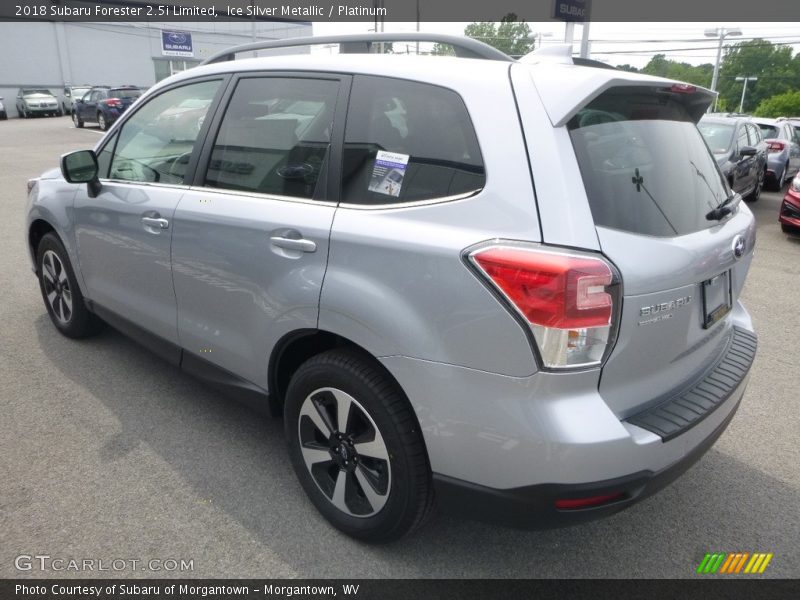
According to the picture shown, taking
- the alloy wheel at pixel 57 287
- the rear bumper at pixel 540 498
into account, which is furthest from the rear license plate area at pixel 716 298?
the alloy wheel at pixel 57 287

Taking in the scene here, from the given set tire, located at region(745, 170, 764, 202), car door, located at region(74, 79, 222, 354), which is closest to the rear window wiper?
car door, located at region(74, 79, 222, 354)

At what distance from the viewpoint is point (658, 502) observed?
2.84m

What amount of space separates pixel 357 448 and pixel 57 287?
120 inches

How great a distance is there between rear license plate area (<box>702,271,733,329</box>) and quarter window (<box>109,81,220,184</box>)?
241cm

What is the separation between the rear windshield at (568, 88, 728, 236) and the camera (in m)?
2.02

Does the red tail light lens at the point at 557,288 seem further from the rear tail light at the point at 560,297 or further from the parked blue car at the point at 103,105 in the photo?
the parked blue car at the point at 103,105

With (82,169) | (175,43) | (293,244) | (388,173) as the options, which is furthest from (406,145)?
(175,43)

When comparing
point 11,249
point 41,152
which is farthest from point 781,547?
point 41,152

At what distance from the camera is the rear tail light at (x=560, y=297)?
184 cm

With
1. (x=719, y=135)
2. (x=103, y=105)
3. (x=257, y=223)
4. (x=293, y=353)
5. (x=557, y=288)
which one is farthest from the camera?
(x=103, y=105)

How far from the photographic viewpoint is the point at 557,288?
183 centimetres

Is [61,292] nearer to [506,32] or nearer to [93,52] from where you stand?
[93,52]

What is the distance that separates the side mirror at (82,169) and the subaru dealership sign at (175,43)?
132ft

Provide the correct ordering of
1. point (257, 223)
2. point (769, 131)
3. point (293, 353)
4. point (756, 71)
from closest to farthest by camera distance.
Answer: point (257, 223), point (293, 353), point (769, 131), point (756, 71)
